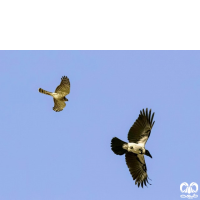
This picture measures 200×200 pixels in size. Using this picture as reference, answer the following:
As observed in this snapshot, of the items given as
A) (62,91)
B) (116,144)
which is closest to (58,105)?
(62,91)

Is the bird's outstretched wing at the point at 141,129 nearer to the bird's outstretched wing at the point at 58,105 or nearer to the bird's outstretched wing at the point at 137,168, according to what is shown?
the bird's outstretched wing at the point at 137,168

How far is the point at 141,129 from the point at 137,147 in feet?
1.99

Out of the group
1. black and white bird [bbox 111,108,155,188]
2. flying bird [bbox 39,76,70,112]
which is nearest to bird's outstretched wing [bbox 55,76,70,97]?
flying bird [bbox 39,76,70,112]

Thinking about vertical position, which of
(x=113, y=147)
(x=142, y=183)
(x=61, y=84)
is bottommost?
(x=142, y=183)

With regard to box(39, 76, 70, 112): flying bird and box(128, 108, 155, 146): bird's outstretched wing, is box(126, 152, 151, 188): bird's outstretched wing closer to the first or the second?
box(128, 108, 155, 146): bird's outstretched wing

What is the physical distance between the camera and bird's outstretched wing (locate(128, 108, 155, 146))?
479 inches

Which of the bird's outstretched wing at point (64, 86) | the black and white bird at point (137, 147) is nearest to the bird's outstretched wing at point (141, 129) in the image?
the black and white bird at point (137, 147)

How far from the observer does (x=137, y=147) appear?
40.4 feet

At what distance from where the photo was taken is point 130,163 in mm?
12836

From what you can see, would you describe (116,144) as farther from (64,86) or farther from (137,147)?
(64,86)
